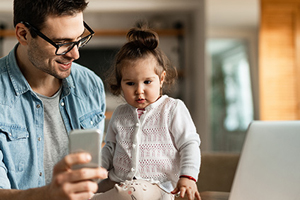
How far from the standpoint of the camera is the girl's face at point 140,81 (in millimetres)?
1333

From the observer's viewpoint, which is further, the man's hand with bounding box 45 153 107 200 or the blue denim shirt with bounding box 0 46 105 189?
the blue denim shirt with bounding box 0 46 105 189

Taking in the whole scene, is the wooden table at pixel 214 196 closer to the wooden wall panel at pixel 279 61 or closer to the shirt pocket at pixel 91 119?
the shirt pocket at pixel 91 119

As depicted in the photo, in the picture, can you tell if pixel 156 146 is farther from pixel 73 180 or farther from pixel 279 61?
pixel 279 61

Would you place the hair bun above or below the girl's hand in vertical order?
above

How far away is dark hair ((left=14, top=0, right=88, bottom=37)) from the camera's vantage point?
1.52m

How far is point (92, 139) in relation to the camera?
0.82m

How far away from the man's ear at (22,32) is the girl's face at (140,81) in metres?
0.47

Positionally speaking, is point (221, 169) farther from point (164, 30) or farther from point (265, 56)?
point (164, 30)

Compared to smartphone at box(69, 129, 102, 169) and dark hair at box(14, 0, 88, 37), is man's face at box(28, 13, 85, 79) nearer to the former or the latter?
dark hair at box(14, 0, 88, 37)

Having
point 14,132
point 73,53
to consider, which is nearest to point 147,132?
point 73,53

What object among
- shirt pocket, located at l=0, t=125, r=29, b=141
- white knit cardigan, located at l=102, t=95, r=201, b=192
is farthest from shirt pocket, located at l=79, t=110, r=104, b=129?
white knit cardigan, located at l=102, t=95, r=201, b=192

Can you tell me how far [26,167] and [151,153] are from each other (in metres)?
0.55

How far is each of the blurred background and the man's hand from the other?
4.30m

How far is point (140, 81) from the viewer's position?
133cm
